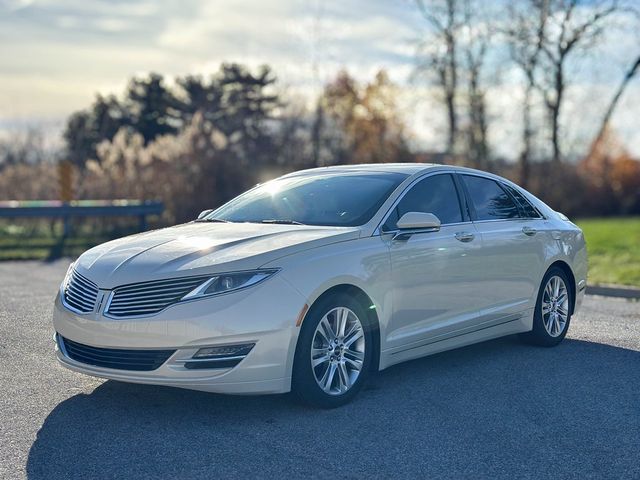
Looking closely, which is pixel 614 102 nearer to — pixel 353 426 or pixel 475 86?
pixel 475 86

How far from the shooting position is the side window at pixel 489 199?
24.1 ft

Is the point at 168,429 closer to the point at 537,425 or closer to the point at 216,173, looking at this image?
the point at 537,425

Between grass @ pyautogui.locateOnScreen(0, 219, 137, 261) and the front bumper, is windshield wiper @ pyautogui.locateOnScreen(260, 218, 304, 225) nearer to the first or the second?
the front bumper

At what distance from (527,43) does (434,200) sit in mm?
32470

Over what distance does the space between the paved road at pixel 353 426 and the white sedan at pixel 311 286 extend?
0.89 ft

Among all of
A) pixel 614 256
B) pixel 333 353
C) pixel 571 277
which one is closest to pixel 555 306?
pixel 571 277

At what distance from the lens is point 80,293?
5.65m

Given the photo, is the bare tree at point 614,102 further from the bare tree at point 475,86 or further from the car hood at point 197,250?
the car hood at point 197,250

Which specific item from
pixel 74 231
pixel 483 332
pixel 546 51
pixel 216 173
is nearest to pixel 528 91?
pixel 546 51

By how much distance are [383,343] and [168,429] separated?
1636mm

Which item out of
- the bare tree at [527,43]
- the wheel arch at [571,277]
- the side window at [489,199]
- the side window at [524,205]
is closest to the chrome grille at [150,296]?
the side window at [489,199]

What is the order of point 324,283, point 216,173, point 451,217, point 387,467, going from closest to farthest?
point 387,467, point 324,283, point 451,217, point 216,173

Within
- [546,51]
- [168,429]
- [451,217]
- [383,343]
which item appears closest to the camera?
[168,429]

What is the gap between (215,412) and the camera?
5559mm
